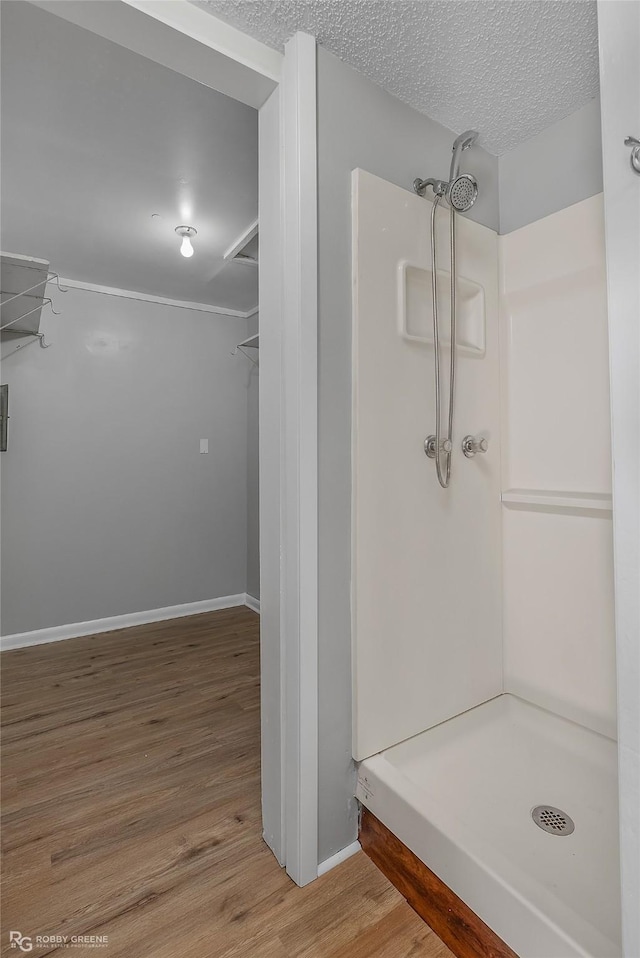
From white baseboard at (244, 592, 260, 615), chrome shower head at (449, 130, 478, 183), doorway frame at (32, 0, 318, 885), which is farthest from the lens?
white baseboard at (244, 592, 260, 615)

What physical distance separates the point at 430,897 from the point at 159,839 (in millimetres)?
838

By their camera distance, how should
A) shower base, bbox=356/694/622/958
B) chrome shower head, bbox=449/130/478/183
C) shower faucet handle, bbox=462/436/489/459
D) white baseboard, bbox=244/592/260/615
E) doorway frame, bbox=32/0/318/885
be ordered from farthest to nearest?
white baseboard, bbox=244/592/260/615, shower faucet handle, bbox=462/436/489/459, chrome shower head, bbox=449/130/478/183, doorway frame, bbox=32/0/318/885, shower base, bbox=356/694/622/958

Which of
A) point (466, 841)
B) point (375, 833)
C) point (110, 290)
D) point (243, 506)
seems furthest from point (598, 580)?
point (110, 290)

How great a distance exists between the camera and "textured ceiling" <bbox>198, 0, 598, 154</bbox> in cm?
125

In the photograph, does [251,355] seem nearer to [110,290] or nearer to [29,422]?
[110,290]

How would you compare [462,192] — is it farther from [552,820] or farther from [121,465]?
[121,465]

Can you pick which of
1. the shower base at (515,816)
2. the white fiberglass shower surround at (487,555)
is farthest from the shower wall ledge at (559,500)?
the shower base at (515,816)

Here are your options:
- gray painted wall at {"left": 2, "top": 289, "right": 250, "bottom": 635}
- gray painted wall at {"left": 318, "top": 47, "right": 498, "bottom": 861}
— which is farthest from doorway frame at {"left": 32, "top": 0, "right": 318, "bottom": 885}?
gray painted wall at {"left": 2, "top": 289, "right": 250, "bottom": 635}

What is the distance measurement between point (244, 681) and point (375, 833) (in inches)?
53.3

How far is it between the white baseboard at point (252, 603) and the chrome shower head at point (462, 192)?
3088mm

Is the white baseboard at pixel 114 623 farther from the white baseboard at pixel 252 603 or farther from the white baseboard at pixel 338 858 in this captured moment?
the white baseboard at pixel 338 858

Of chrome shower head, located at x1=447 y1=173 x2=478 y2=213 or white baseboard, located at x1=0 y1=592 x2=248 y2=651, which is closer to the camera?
chrome shower head, located at x1=447 y1=173 x2=478 y2=213

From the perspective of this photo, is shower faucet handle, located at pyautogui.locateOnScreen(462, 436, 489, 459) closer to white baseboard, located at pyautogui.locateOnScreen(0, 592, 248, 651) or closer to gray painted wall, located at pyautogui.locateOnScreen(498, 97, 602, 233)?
gray painted wall, located at pyautogui.locateOnScreen(498, 97, 602, 233)

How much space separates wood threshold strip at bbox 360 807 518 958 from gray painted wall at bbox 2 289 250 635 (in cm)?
264
